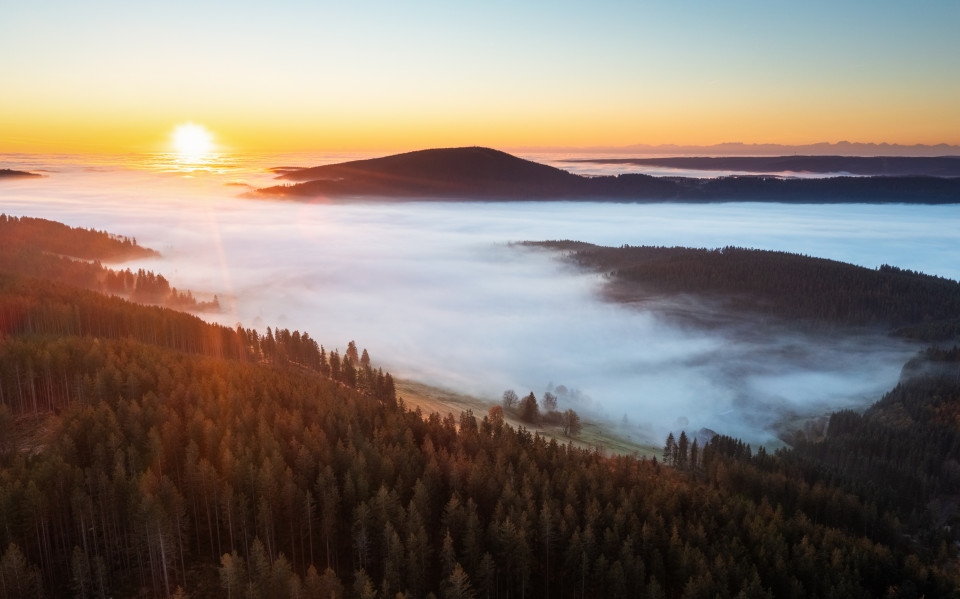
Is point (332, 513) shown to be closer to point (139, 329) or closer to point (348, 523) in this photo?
point (348, 523)

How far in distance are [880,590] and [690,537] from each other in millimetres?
25517

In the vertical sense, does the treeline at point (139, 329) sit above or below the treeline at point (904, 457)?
above

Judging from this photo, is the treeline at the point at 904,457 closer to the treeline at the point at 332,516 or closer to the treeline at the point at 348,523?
the treeline at the point at 332,516

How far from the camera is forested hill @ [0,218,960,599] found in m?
57.0

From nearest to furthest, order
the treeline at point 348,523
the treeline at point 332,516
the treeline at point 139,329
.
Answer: the treeline at point 348,523, the treeline at point 332,516, the treeline at point 139,329

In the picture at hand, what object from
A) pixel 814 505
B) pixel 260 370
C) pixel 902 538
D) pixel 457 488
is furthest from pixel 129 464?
pixel 902 538

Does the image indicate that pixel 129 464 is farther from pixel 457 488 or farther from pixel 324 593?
pixel 457 488

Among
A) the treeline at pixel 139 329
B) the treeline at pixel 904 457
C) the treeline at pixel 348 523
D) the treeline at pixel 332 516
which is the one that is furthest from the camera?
the treeline at pixel 139 329

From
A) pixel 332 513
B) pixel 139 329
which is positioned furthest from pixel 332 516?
pixel 139 329

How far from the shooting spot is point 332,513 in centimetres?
6338

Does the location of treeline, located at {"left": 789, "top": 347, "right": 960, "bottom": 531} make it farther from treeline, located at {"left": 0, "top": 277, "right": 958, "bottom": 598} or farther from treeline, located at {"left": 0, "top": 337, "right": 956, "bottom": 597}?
treeline, located at {"left": 0, "top": 337, "right": 956, "bottom": 597}

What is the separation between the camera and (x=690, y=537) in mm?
70875

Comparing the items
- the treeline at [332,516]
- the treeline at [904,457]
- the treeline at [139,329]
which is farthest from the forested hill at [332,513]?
the treeline at [139,329]

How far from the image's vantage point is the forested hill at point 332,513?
57031 millimetres
